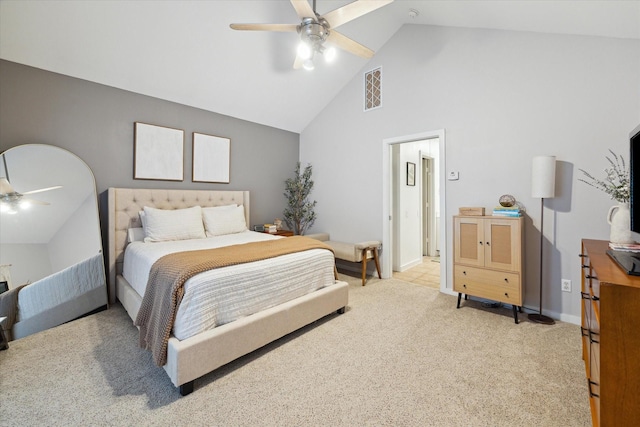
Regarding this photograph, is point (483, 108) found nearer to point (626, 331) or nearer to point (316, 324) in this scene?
point (626, 331)

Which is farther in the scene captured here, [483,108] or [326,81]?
[326,81]

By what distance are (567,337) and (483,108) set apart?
93.5 inches

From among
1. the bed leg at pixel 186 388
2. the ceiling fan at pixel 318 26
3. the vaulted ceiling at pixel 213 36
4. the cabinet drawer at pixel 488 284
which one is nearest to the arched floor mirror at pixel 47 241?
the vaulted ceiling at pixel 213 36

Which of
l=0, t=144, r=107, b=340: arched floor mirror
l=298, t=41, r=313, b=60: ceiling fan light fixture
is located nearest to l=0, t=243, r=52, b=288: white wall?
l=0, t=144, r=107, b=340: arched floor mirror

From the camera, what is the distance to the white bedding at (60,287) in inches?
99.6

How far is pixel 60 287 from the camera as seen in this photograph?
272cm

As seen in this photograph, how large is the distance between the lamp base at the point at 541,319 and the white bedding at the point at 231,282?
1.99 metres

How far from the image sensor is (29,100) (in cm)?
269

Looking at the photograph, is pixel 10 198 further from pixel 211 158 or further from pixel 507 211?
pixel 507 211

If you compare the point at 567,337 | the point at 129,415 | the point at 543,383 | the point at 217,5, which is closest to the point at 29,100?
→ the point at 217,5

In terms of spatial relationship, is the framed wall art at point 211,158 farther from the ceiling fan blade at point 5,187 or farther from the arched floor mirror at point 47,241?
the ceiling fan blade at point 5,187

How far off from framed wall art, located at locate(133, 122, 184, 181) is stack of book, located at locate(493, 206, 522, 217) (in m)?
3.79

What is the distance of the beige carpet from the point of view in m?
1.54

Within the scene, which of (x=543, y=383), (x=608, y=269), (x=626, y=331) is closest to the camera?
(x=626, y=331)
